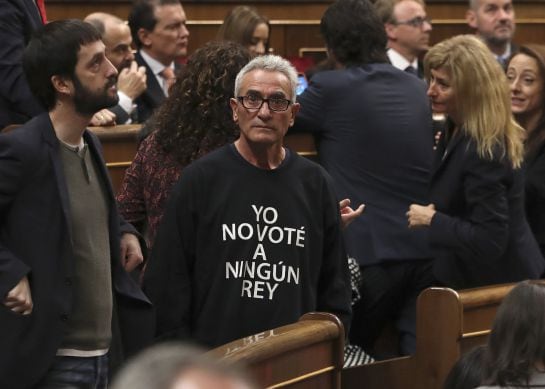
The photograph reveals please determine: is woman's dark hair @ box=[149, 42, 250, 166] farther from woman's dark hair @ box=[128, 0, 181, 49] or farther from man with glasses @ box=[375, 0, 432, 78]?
man with glasses @ box=[375, 0, 432, 78]

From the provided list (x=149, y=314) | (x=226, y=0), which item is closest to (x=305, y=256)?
(x=149, y=314)

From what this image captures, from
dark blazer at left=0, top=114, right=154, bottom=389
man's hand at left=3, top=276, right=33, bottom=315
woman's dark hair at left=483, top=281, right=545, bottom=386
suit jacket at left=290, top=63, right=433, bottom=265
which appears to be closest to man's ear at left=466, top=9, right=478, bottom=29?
suit jacket at left=290, top=63, right=433, bottom=265

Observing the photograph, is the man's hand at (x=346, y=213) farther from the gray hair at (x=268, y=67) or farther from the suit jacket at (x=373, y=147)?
the suit jacket at (x=373, y=147)

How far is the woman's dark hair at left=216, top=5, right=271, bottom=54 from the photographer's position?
6.03 m

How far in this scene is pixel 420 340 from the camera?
4.17 meters

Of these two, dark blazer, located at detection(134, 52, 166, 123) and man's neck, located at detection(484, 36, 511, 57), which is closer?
dark blazer, located at detection(134, 52, 166, 123)

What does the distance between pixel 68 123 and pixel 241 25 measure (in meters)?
2.96

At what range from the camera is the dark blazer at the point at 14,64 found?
4.03 metres

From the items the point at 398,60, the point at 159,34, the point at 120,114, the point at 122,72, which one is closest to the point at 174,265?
the point at 120,114

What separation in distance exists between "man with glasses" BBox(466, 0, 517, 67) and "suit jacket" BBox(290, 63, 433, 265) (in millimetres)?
2621

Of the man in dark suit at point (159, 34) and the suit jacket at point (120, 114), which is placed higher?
the man in dark suit at point (159, 34)

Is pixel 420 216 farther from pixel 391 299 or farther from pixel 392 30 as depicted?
pixel 392 30

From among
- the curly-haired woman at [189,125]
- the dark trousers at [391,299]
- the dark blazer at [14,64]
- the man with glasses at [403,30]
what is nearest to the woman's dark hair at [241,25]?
the man with glasses at [403,30]

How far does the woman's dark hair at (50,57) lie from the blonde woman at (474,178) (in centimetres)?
151
